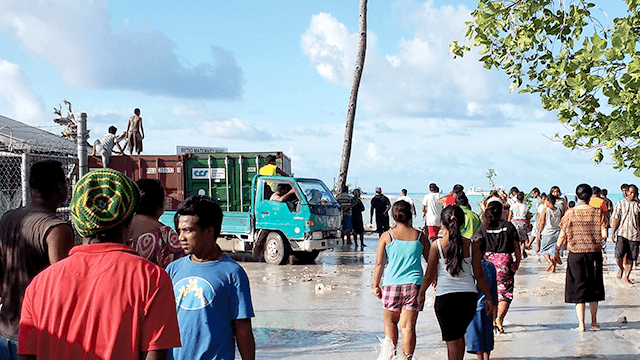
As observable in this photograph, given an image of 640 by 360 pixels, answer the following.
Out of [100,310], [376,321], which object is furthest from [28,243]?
[376,321]

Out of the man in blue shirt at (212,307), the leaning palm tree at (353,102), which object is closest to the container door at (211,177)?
the leaning palm tree at (353,102)

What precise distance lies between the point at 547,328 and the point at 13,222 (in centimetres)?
689

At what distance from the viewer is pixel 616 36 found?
5.33 m

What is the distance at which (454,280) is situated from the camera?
5.77 m

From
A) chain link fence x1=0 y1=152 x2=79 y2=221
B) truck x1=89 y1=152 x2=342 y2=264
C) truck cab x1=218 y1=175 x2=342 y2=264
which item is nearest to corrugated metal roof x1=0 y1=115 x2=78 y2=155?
truck x1=89 y1=152 x2=342 y2=264

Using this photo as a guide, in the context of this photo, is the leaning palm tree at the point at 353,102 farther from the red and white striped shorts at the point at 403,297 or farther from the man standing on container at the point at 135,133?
the red and white striped shorts at the point at 403,297

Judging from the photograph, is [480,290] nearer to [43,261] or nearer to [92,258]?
[43,261]

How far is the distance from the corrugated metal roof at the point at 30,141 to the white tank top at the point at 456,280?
463 inches

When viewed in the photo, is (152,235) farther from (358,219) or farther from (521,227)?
(358,219)

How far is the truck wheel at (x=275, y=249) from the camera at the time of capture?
15141 millimetres

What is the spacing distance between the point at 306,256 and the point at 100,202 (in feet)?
45.6

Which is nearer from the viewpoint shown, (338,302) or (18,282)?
(18,282)

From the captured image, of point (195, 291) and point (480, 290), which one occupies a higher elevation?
point (195, 291)

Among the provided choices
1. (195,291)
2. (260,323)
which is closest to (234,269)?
(195,291)
